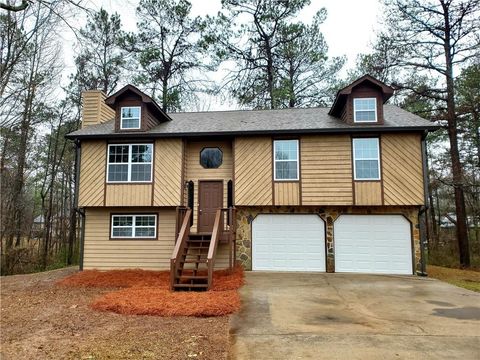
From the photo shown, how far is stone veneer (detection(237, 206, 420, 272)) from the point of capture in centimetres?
1167

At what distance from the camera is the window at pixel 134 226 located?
12258 millimetres

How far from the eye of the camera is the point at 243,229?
474 inches

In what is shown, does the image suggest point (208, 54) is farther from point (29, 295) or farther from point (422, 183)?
point (29, 295)

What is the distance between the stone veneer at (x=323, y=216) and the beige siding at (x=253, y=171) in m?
0.47

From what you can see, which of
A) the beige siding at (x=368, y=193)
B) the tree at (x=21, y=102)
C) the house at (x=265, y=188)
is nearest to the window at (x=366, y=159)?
the house at (x=265, y=188)

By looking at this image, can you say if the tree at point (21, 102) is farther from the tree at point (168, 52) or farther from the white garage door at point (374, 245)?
the white garage door at point (374, 245)

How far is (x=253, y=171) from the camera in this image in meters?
11.9

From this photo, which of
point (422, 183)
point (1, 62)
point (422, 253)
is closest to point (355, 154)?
point (422, 183)

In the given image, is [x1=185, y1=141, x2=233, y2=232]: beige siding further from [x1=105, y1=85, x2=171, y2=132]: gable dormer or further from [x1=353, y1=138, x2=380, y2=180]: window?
[x1=353, y1=138, x2=380, y2=180]: window

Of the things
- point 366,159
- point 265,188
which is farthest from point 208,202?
point 366,159

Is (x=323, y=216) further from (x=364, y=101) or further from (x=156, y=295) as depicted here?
(x=156, y=295)

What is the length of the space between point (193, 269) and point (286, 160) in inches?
185

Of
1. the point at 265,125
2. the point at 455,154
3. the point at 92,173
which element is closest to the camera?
the point at 92,173

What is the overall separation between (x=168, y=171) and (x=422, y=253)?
8811 mm
